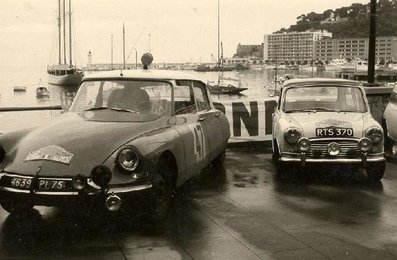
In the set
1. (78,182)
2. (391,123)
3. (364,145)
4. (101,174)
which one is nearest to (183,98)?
(101,174)

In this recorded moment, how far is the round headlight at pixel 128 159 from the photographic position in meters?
5.72

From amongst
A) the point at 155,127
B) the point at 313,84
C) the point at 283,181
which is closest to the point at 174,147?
the point at 155,127

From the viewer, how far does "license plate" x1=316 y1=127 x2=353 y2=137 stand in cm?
836

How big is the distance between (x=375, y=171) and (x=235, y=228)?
11.3 feet

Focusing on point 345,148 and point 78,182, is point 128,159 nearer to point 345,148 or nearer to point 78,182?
point 78,182

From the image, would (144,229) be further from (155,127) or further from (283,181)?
(283,181)

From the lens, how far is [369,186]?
830cm

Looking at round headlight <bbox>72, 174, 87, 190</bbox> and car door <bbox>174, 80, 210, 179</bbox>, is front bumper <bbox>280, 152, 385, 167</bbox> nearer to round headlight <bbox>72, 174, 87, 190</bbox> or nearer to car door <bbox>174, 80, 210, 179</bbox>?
car door <bbox>174, 80, 210, 179</bbox>

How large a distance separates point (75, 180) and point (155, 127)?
1383 millimetres

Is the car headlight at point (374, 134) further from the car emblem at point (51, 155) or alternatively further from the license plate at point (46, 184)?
the license plate at point (46, 184)

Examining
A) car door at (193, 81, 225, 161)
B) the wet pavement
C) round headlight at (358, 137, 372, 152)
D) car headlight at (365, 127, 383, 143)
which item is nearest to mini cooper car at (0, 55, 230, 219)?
car door at (193, 81, 225, 161)

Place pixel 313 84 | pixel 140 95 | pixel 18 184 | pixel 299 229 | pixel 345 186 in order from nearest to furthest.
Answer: pixel 18 184, pixel 299 229, pixel 140 95, pixel 345 186, pixel 313 84

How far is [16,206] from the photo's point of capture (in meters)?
5.86

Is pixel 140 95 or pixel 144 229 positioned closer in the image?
pixel 144 229
